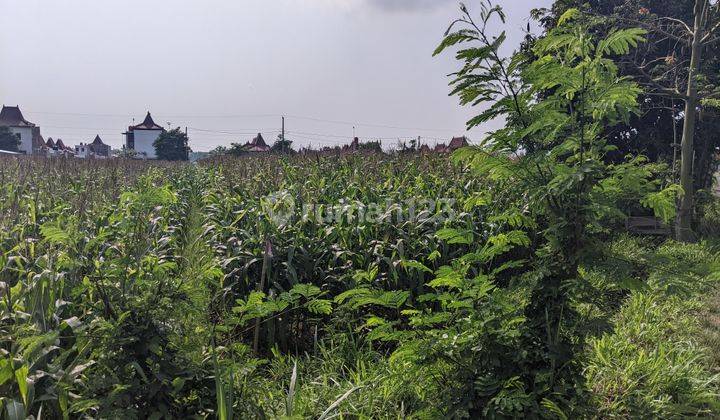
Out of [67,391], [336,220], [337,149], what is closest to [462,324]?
[67,391]

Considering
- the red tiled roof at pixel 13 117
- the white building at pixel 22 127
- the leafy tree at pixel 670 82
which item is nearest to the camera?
the leafy tree at pixel 670 82

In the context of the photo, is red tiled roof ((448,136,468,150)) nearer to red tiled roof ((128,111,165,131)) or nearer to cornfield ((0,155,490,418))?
cornfield ((0,155,490,418))

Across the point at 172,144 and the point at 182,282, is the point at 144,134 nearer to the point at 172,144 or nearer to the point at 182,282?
the point at 172,144

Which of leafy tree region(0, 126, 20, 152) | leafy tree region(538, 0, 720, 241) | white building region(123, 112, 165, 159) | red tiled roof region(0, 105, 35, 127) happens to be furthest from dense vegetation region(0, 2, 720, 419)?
white building region(123, 112, 165, 159)

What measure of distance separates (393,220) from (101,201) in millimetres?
3943

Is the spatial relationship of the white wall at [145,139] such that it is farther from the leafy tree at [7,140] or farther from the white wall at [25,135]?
the leafy tree at [7,140]

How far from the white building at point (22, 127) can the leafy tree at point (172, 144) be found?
15.5 meters

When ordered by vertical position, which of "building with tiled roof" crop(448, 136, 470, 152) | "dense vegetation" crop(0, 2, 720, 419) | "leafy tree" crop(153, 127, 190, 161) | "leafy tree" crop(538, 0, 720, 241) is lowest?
"dense vegetation" crop(0, 2, 720, 419)

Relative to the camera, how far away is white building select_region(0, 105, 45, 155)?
195 feet

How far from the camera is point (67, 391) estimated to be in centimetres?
212

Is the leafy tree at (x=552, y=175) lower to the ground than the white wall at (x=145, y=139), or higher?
lower

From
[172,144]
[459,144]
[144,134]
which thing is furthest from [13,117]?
[459,144]

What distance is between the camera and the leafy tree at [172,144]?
51938mm

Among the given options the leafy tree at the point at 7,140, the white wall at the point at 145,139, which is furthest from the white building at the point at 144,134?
the leafy tree at the point at 7,140
